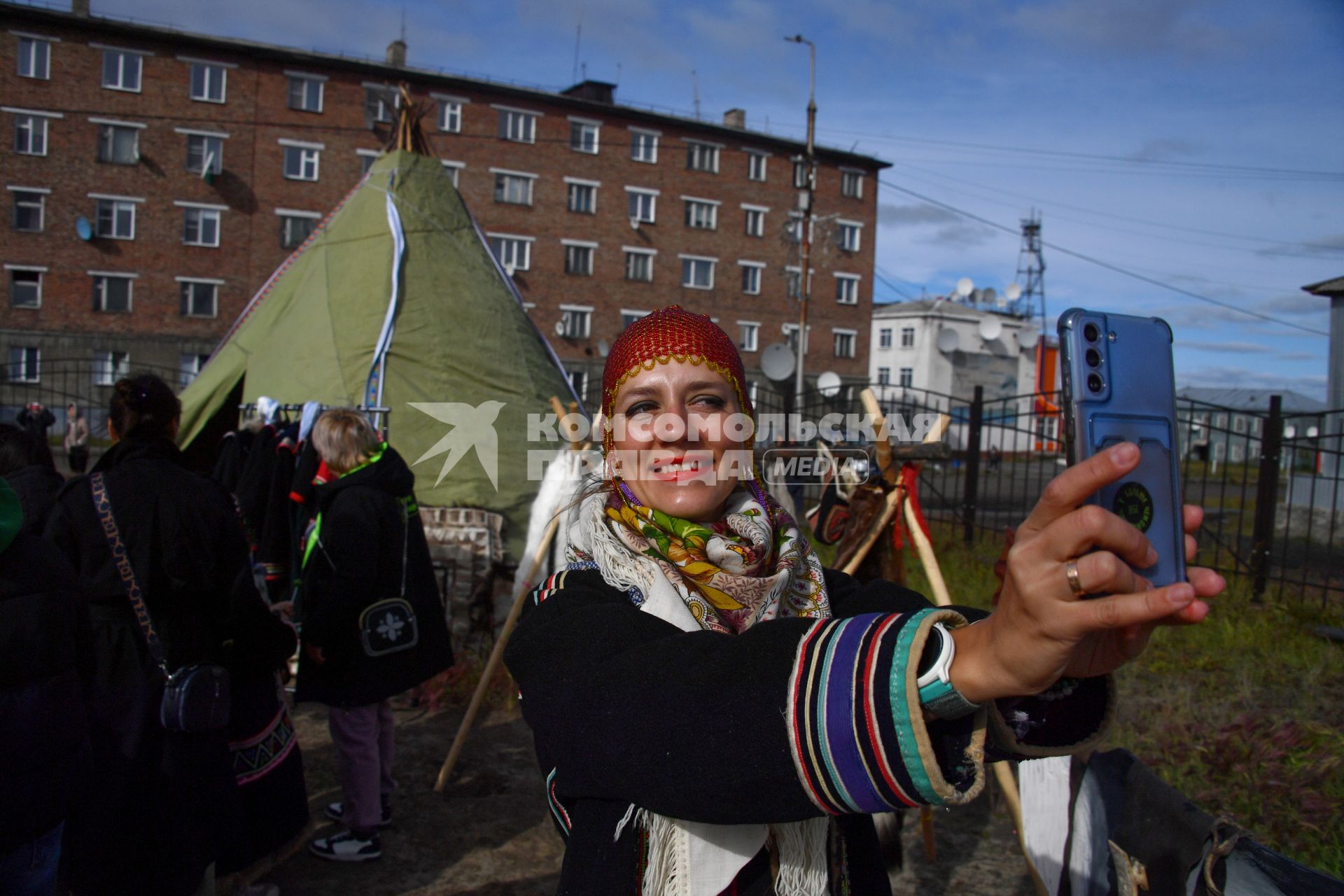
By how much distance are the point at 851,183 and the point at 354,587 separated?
1498 inches

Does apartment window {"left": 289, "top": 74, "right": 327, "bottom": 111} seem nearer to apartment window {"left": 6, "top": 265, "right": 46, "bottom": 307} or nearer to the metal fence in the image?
apartment window {"left": 6, "top": 265, "right": 46, "bottom": 307}

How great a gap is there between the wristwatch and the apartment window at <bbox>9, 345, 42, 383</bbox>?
1255 inches

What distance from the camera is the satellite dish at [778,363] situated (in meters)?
11.6

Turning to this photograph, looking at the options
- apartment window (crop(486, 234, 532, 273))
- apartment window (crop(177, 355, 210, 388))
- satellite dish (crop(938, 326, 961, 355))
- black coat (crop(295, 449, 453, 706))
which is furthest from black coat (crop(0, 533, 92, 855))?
satellite dish (crop(938, 326, 961, 355))

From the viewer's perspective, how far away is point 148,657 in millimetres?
2955

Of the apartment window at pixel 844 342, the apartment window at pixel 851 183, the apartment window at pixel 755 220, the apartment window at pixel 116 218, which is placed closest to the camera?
the apartment window at pixel 116 218

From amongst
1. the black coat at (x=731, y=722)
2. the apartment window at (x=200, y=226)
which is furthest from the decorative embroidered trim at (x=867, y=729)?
the apartment window at (x=200, y=226)

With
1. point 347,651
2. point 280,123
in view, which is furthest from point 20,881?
point 280,123

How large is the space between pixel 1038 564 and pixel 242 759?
353 centimetres

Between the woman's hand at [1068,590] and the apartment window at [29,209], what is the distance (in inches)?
1373

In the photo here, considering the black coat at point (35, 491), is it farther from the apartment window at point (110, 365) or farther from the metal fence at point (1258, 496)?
the apartment window at point (110, 365)

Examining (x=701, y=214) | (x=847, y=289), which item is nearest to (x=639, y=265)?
(x=701, y=214)

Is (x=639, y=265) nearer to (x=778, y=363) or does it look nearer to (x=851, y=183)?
(x=851, y=183)

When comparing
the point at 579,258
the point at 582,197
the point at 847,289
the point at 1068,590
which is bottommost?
the point at 1068,590
